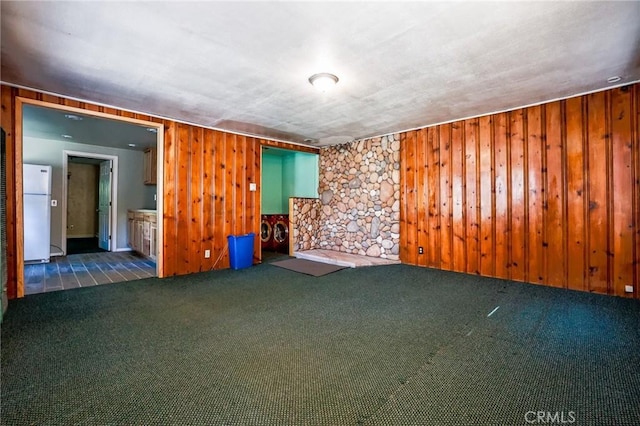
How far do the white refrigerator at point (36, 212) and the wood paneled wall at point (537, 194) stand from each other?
6.33 metres

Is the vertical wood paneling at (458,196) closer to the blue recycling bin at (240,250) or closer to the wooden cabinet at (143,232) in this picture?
the blue recycling bin at (240,250)

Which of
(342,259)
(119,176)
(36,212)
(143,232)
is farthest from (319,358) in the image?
(119,176)

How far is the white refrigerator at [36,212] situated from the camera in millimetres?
4949

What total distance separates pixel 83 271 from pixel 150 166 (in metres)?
2.77

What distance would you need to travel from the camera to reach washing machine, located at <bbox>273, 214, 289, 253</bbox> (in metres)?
6.65

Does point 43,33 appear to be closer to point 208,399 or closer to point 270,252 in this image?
point 208,399

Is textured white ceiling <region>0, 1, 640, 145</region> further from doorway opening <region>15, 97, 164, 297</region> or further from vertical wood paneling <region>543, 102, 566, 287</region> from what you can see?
doorway opening <region>15, 97, 164, 297</region>

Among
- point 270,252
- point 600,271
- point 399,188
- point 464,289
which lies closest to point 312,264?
point 270,252

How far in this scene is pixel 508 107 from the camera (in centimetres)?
393

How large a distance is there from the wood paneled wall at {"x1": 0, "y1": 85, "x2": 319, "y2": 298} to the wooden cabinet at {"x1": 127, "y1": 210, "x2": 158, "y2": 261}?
33.1 inches

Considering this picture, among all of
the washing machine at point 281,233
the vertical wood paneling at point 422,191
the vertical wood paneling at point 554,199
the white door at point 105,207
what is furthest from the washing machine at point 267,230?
the vertical wood paneling at point 554,199

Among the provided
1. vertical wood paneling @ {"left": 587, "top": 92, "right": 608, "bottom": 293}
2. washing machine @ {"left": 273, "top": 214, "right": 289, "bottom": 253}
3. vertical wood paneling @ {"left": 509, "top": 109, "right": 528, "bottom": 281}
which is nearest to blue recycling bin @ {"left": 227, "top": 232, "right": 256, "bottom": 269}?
washing machine @ {"left": 273, "top": 214, "right": 289, "bottom": 253}

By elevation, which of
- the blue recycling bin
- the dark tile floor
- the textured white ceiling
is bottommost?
the dark tile floor

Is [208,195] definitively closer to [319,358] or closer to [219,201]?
[219,201]
